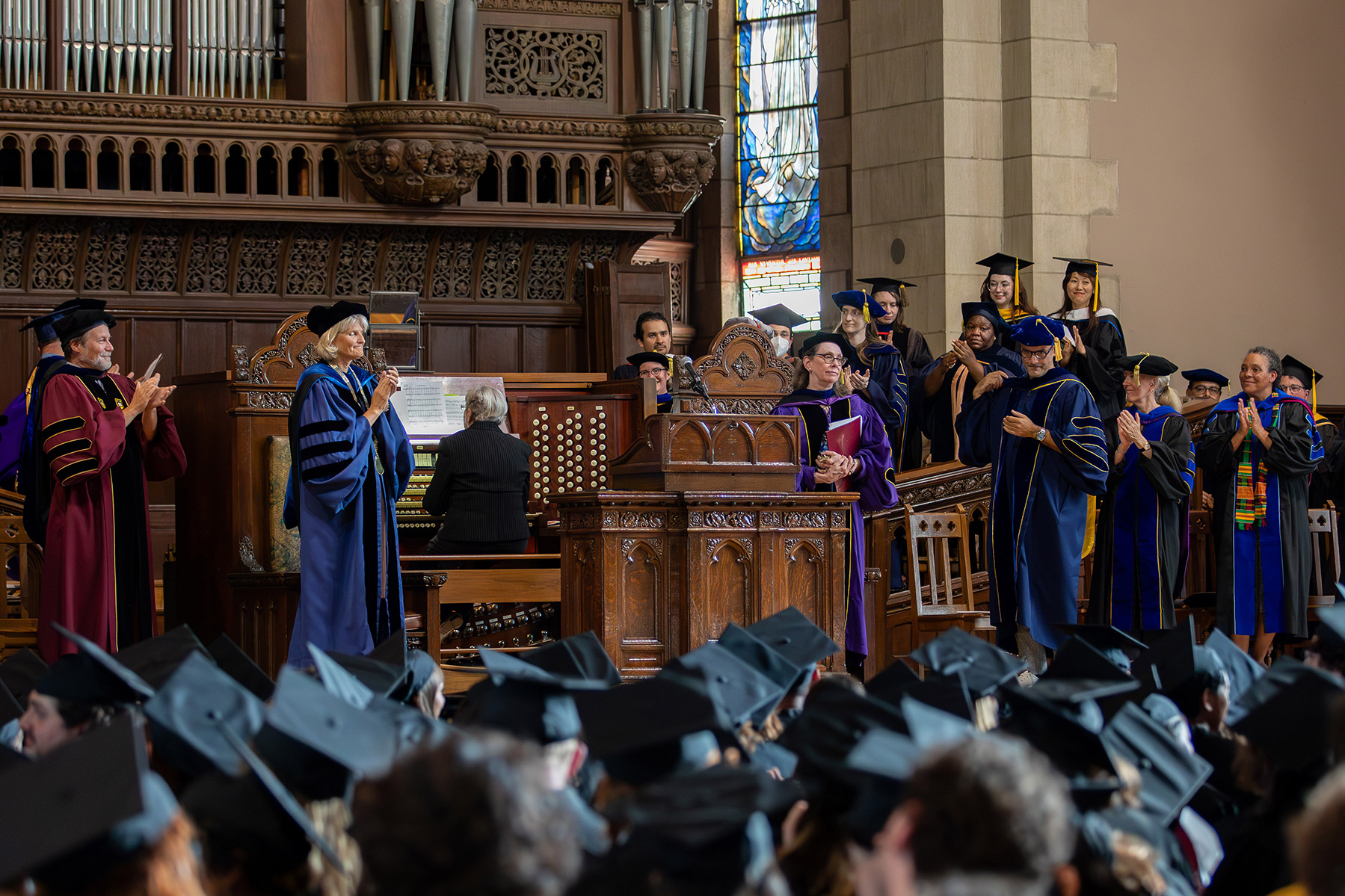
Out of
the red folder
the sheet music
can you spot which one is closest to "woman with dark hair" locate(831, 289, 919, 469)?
the red folder

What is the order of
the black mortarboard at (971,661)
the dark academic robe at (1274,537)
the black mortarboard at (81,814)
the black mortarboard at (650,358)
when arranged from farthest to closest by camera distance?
the black mortarboard at (650,358) → the dark academic robe at (1274,537) → the black mortarboard at (971,661) → the black mortarboard at (81,814)

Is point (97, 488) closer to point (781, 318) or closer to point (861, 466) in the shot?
point (861, 466)

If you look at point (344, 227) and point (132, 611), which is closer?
point (132, 611)

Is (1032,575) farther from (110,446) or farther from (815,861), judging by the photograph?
(815,861)

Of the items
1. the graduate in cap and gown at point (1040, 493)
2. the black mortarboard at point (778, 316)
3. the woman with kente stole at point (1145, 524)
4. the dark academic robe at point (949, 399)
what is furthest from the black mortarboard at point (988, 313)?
the black mortarboard at point (778, 316)

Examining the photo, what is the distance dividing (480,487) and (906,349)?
3.53m

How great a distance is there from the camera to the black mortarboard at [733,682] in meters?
3.34

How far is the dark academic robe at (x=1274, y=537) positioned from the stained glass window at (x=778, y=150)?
16.3 feet

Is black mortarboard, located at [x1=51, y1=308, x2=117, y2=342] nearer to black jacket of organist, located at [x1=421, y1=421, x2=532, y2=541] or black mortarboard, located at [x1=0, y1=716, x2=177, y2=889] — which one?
black jacket of organist, located at [x1=421, y1=421, x2=532, y2=541]

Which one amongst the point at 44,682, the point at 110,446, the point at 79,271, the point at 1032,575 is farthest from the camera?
the point at 79,271

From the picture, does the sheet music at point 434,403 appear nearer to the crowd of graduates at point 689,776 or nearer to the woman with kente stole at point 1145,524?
the woman with kente stole at point 1145,524

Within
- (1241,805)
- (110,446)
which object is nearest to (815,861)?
(1241,805)

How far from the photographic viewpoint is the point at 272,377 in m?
7.71

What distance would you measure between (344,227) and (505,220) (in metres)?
1.00
